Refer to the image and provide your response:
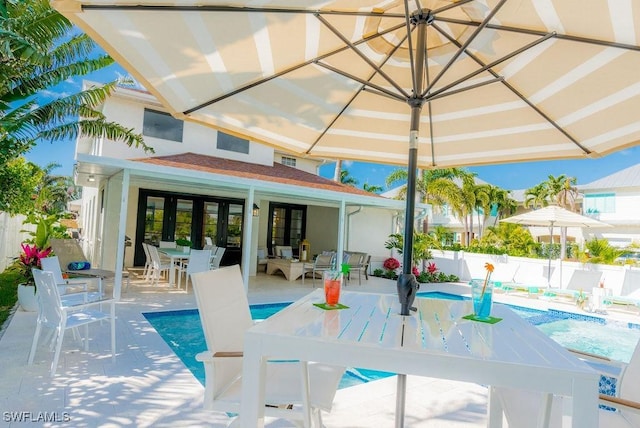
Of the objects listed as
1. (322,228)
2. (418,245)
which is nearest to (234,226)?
(322,228)

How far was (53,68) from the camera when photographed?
26.8 ft

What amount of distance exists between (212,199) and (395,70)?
12.8 meters

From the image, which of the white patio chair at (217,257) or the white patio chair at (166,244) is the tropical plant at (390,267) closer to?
the white patio chair at (217,257)

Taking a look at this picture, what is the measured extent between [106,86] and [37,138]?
1920 millimetres

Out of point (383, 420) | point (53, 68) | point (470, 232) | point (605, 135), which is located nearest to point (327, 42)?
point (605, 135)

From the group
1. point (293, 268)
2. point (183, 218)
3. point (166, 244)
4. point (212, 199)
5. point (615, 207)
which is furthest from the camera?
Answer: point (615, 207)

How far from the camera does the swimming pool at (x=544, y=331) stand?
5223 millimetres

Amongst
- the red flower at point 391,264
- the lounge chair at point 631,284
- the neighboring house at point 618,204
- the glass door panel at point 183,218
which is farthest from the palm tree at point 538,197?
the glass door panel at point 183,218

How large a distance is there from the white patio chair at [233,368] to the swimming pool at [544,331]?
201 cm

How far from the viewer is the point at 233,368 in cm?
261

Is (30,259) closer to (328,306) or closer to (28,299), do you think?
(28,299)

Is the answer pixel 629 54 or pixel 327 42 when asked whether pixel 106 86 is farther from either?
pixel 629 54

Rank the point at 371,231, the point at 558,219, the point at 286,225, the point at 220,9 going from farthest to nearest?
the point at 286,225
the point at 371,231
the point at 558,219
the point at 220,9

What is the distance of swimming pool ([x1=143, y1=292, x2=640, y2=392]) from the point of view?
206 inches
